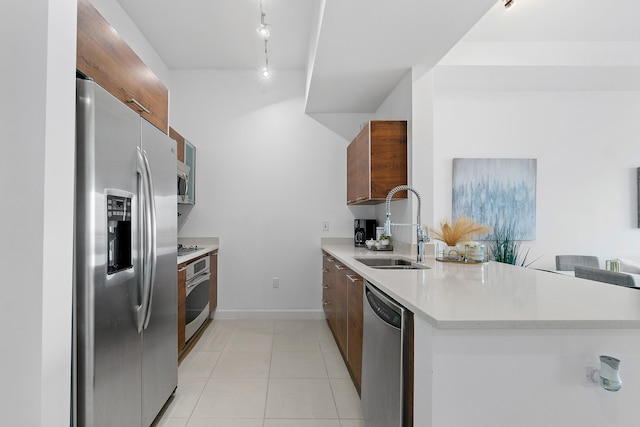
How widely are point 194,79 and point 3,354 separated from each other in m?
3.73

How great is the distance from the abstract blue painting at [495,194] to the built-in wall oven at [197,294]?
281 centimetres

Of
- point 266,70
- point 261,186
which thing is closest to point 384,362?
point 261,186

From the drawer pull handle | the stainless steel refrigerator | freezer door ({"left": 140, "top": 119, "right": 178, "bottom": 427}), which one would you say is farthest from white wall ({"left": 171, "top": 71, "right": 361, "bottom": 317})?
the drawer pull handle

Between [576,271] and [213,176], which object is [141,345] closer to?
[213,176]

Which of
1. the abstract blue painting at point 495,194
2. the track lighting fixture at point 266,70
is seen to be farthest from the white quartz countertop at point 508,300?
the track lighting fixture at point 266,70

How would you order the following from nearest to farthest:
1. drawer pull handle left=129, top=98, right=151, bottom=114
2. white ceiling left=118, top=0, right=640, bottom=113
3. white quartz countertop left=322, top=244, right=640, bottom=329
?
white quartz countertop left=322, top=244, right=640, bottom=329 → drawer pull handle left=129, top=98, right=151, bottom=114 → white ceiling left=118, top=0, right=640, bottom=113

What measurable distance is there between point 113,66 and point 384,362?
1.80m

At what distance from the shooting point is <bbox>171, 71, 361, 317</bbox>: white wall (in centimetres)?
414

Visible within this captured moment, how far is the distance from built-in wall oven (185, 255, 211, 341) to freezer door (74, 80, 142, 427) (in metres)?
1.40

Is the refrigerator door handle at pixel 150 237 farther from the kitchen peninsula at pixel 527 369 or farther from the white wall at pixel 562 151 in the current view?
the white wall at pixel 562 151

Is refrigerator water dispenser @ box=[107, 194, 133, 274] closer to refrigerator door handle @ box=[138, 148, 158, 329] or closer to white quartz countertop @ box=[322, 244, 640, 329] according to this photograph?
refrigerator door handle @ box=[138, 148, 158, 329]

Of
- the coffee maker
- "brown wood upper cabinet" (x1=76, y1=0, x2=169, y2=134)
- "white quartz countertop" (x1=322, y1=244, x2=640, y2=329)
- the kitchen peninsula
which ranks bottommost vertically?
the kitchen peninsula

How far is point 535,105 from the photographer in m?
4.03

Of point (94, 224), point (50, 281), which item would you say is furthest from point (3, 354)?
point (94, 224)
